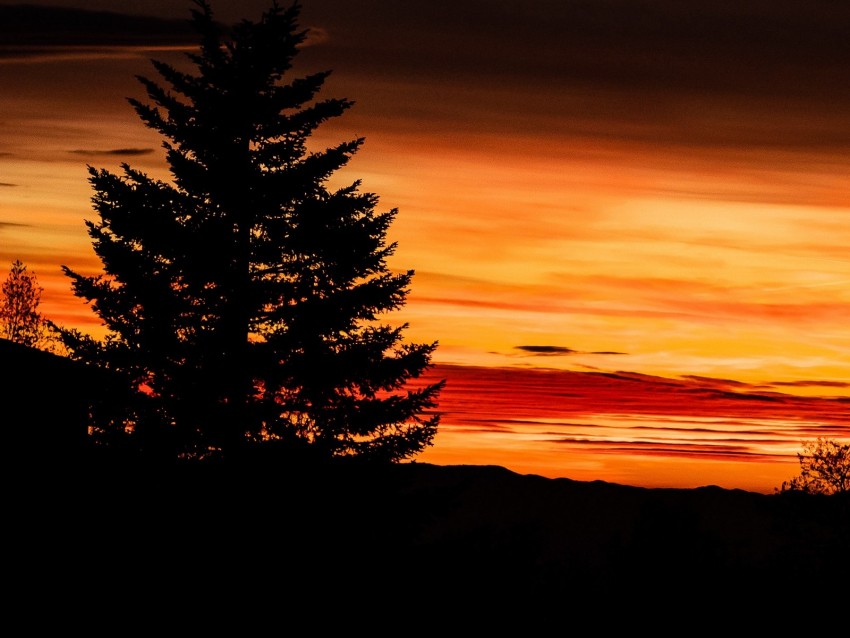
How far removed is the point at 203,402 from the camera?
28.3 metres

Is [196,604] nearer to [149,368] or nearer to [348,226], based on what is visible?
[149,368]

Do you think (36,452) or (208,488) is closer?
(208,488)

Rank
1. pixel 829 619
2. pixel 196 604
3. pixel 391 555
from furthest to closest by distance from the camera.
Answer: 1. pixel 829 619
2. pixel 391 555
3. pixel 196 604

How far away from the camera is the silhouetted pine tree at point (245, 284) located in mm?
28750

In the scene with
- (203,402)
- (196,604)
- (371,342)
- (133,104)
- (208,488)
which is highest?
(133,104)

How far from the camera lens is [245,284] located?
94.9 feet

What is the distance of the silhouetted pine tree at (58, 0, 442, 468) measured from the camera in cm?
2875

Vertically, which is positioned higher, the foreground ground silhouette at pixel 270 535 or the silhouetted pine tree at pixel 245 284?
the silhouetted pine tree at pixel 245 284

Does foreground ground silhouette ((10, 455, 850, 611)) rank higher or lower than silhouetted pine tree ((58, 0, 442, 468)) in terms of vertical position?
lower

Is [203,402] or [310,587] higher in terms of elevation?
[203,402]

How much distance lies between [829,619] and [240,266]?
2254cm

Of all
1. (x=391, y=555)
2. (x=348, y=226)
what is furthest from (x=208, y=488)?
(x=348, y=226)

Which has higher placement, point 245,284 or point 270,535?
point 245,284

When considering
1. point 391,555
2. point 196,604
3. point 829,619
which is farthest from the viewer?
point 829,619
